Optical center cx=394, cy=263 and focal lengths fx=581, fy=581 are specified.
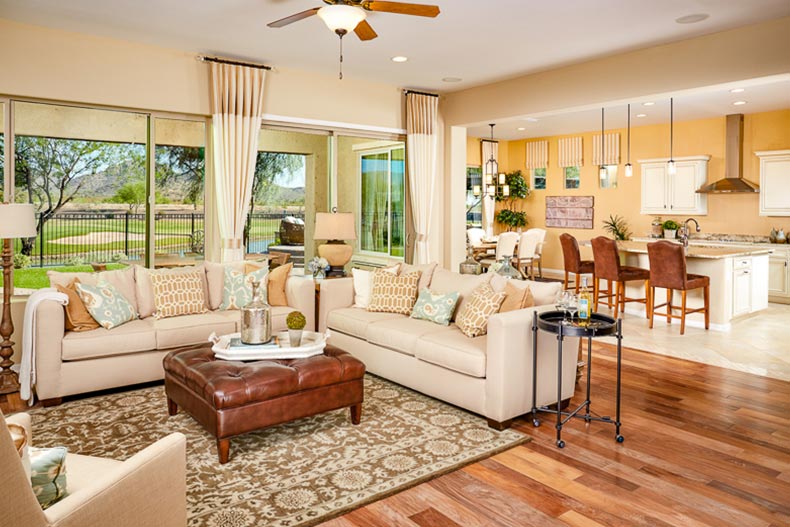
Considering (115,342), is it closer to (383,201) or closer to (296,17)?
(296,17)

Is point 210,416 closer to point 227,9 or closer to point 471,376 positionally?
point 471,376

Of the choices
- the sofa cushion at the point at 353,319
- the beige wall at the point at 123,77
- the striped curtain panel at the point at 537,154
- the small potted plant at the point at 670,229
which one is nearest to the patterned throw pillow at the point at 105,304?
the sofa cushion at the point at 353,319

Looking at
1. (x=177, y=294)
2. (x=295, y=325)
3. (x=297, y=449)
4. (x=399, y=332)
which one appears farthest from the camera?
(x=177, y=294)

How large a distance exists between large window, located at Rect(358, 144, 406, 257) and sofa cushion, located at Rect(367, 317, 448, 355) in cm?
303

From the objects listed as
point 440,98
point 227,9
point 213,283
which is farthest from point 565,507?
point 440,98

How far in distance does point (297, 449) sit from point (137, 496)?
5.55 feet

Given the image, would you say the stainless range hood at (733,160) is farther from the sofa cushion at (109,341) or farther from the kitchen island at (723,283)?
the sofa cushion at (109,341)

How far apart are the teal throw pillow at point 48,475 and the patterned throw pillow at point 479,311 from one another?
2824mm

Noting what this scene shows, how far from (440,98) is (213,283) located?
4.10 m

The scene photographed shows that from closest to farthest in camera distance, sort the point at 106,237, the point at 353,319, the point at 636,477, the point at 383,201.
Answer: the point at 636,477, the point at 353,319, the point at 106,237, the point at 383,201

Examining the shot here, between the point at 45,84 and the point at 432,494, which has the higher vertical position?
the point at 45,84

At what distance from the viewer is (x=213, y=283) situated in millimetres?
5137

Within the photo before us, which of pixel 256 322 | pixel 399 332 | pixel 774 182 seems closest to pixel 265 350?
pixel 256 322

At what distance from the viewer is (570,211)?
11.5m
